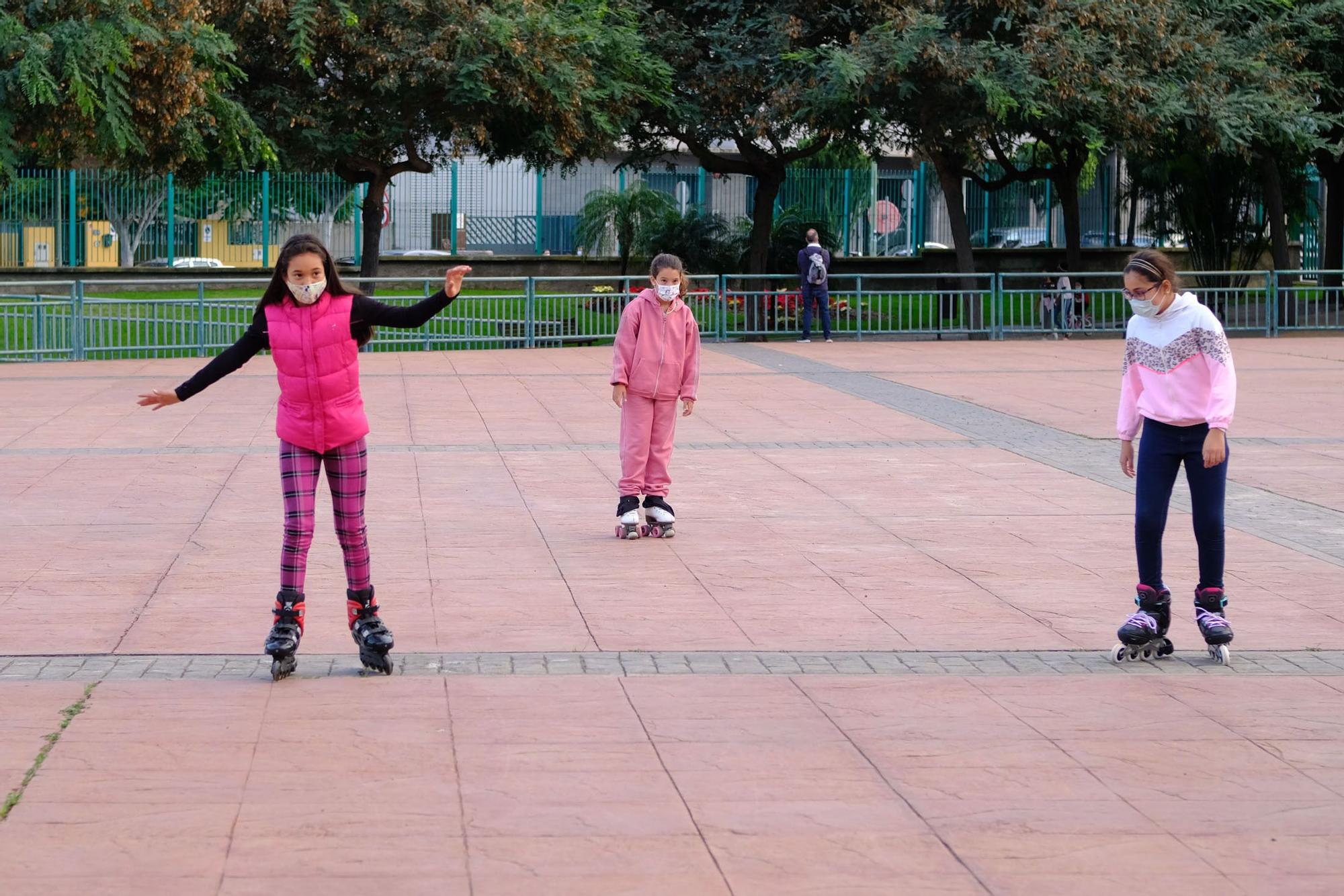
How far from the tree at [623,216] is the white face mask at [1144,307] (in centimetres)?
2618

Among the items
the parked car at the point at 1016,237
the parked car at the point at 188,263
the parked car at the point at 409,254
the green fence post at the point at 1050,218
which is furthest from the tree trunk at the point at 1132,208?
the parked car at the point at 188,263

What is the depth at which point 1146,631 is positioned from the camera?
615 cm

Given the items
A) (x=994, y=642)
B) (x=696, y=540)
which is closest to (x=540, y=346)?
(x=696, y=540)

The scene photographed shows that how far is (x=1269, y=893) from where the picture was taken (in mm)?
3924

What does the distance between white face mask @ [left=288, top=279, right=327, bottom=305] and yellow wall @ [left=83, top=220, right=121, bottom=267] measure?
84.7 ft

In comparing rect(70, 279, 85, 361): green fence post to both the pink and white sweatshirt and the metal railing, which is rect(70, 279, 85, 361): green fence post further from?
the pink and white sweatshirt

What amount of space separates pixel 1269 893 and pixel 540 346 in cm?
1971

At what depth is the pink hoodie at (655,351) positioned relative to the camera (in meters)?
8.90

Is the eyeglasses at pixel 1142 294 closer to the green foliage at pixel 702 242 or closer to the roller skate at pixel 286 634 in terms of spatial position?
the roller skate at pixel 286 634

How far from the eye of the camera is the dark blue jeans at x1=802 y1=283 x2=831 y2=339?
24.1m

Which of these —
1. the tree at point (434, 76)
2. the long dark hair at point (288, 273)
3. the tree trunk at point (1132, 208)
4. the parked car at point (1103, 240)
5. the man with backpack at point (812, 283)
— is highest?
the tree at point (434, 76)

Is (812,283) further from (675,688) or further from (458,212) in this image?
(675,688)

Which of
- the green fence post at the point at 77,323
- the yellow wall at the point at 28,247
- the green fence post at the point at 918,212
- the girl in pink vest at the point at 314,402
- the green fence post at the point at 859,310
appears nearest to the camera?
the girl in pink vest at the point at 314,402

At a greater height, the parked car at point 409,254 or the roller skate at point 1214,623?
the parked car at point 409,254
